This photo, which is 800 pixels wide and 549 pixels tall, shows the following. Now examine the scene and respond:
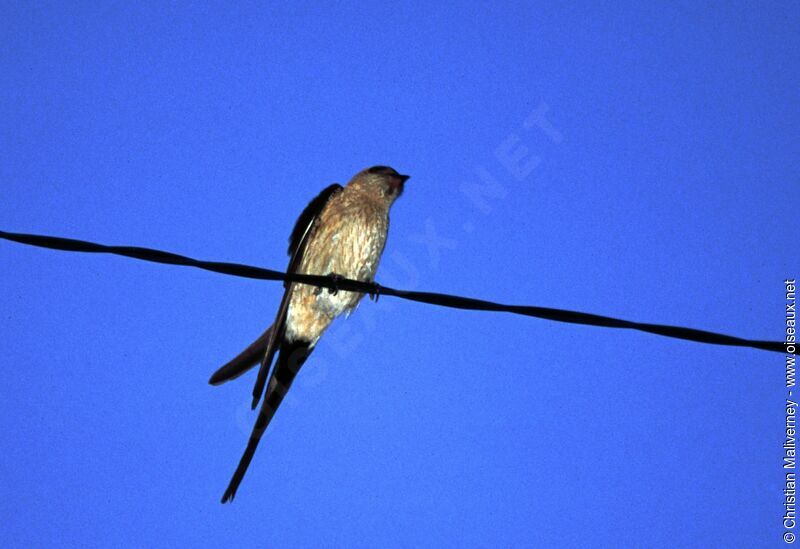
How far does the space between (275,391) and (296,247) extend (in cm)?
121

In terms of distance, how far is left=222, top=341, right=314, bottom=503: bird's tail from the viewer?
193 inches

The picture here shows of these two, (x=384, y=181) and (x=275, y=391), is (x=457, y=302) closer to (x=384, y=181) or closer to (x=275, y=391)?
(x=275, y=391)

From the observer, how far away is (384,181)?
6570mm

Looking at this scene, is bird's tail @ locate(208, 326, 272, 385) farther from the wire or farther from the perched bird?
the wire

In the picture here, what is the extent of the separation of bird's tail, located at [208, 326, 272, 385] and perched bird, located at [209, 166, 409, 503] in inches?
4.1

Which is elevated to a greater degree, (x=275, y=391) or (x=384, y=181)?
(x=384, y=181)

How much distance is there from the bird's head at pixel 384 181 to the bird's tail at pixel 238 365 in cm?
173

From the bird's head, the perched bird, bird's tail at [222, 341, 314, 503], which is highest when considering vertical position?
the bird's head

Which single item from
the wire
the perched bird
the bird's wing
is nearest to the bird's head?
the perched bird

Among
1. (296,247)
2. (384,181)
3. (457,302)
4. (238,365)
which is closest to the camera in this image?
(457,302)

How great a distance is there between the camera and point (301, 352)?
20.5 ft

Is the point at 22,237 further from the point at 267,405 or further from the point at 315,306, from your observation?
the point at 315,306

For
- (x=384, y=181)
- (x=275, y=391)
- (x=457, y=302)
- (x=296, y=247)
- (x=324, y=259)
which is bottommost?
(x=457, y=302)

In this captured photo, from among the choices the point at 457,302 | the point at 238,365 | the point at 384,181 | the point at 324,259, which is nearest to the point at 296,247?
the point at 324,259
